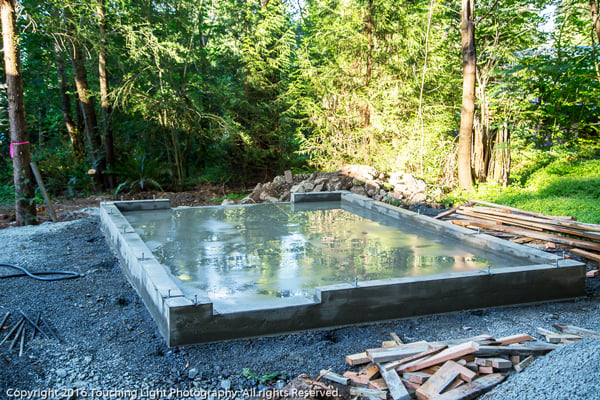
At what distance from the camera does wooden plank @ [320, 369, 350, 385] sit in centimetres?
281

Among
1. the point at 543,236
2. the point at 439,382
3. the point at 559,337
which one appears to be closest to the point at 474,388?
the point at 439,382

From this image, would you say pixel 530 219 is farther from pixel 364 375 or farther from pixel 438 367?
pixel 364 375

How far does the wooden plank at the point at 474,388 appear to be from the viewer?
2.55 meters

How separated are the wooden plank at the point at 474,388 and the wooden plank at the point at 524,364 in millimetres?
120

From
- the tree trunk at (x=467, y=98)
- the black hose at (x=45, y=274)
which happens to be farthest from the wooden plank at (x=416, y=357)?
the tree trunk at (x=467, y=98)

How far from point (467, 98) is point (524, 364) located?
7727mm

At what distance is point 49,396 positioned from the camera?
2682 millimetres

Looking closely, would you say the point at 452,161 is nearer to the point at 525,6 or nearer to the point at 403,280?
the point at 525,6

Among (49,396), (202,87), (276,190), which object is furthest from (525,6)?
(49,396)

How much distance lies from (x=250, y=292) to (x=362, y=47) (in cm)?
808

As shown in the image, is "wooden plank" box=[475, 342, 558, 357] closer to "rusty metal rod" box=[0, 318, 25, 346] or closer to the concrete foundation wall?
the concrete foundation wall

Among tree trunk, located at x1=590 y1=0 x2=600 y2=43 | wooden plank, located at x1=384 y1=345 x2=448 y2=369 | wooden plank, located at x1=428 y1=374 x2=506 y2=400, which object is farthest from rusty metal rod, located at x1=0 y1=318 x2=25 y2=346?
tree trunk, located at x1=590 y1=0 x2=600 y2=43

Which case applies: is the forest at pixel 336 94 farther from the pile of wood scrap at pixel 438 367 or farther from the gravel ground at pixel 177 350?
the pile of wood scrap at pixel 438 367

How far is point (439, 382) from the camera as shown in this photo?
8.75ft
